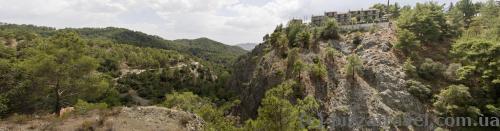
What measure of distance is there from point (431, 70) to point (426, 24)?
33.6 feet

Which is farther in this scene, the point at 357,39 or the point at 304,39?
the point at 304,39

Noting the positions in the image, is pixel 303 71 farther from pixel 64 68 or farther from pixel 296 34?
pixel 64 68

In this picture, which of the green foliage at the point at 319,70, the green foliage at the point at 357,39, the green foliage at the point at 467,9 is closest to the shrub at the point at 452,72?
the green foliage at the point at 357,39

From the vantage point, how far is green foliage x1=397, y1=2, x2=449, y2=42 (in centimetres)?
5197

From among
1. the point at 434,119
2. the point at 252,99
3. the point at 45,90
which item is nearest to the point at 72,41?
the point at 45,90

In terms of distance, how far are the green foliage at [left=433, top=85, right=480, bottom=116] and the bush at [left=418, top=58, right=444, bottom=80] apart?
18.3ft

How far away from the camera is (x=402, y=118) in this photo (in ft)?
134

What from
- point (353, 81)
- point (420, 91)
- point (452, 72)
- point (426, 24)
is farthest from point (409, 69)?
point (426, 24)

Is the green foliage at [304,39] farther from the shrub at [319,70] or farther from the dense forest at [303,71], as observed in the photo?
the shrub at [319,70]

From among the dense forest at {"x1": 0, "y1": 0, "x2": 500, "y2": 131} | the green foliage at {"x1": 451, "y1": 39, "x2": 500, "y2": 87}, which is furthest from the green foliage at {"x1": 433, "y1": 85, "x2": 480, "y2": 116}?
the green foliage at {"x1": 451, "y1": 39, "x2": 500, "y2": 87}

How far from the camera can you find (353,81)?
47.0 metres

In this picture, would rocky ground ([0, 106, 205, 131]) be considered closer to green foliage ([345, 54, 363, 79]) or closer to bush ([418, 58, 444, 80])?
green foliage ([345, 54, 363, 79])

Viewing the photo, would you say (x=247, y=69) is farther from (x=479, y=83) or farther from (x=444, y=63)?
(x=479, y=83)

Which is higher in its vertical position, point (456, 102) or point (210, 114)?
point (456, 102)
